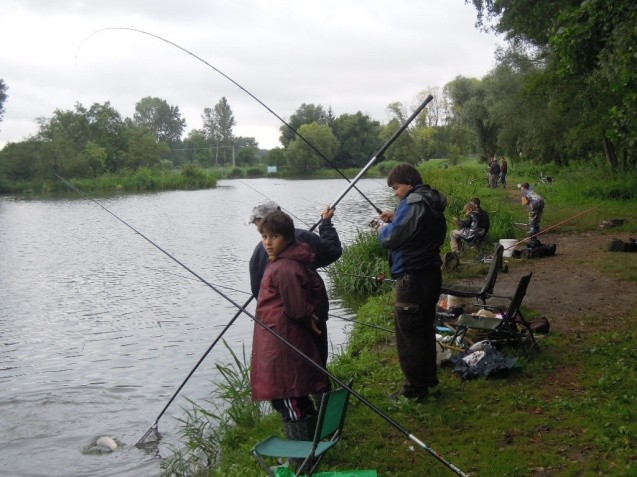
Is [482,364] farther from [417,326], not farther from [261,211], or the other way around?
[261,211]

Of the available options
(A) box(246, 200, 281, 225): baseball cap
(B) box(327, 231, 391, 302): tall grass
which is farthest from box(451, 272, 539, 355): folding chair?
(B) box(327, 231, 391, 302): tall grass

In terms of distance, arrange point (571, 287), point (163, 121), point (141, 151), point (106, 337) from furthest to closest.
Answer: point (163, 121), point (141, 151), point (106, 337), point (571, 287)

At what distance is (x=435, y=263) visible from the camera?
5.45 metres

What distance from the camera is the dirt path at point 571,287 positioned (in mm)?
8656

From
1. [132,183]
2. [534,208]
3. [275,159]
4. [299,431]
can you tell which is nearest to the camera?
[299,431]

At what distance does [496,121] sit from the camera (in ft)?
129

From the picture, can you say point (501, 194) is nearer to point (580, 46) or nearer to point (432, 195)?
point (580, 46)

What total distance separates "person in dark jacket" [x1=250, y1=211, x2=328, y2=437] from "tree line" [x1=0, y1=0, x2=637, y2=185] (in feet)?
8.44

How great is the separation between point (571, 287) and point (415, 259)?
19.2 feet

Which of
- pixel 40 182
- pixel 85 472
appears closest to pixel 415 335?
pixel 85 472

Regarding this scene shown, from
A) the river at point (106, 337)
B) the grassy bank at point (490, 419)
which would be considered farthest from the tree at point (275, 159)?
the grassy bank at point (490, 419)

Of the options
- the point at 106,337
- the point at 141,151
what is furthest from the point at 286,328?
the point at 141,151

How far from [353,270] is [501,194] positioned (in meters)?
17.1

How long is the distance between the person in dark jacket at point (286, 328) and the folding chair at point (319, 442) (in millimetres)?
279
